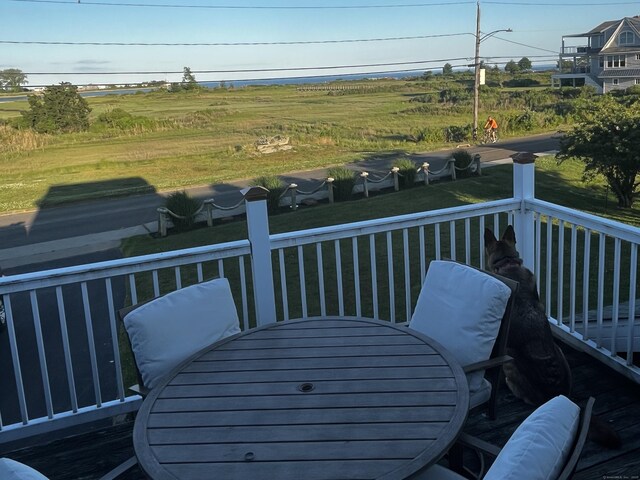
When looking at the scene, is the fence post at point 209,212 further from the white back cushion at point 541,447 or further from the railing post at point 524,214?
the white back cushion at point 541,447

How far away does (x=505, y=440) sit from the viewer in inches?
94.3

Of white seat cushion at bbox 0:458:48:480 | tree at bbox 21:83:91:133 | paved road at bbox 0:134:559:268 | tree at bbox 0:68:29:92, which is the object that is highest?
tree at bbox 0:68:29:92

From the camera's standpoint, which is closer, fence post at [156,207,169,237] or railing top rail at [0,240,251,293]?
railing top rail at [0,240,251,293]

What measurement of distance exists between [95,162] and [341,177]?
17058mm

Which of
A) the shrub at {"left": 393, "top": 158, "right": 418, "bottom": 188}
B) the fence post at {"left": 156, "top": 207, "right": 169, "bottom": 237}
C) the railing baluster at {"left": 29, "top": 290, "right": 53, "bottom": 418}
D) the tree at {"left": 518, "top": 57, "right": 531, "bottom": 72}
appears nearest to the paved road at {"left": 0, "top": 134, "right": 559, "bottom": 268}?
the fence post at {"left": 156, "top": 207, "right": 169, "bottom": 237}

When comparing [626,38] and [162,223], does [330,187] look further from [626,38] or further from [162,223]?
[626,38]

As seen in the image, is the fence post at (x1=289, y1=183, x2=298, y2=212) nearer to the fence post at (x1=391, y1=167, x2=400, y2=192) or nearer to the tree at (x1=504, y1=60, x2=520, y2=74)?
the fence post at (x1=391, y1=167, x2=400, y2=192)

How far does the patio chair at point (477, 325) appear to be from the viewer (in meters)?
2.12

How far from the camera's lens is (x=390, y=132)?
113 feet

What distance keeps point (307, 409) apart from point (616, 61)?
2074 inches

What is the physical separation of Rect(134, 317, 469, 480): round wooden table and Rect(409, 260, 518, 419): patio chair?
15 cm

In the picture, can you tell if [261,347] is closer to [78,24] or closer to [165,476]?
[165,476]

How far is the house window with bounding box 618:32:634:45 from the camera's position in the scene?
151 feet

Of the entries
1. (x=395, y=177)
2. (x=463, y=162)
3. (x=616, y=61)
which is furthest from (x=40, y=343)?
(x=616, y=61)
